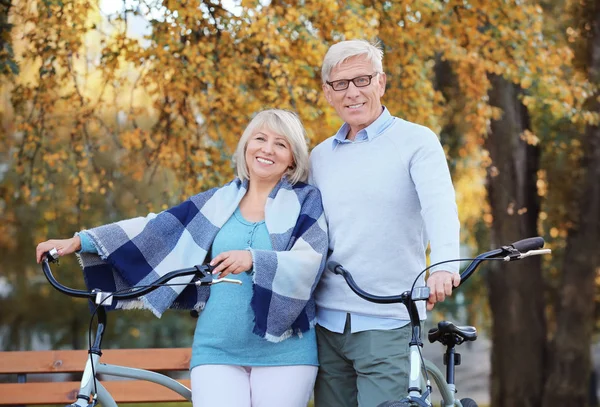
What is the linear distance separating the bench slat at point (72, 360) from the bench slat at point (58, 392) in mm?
87

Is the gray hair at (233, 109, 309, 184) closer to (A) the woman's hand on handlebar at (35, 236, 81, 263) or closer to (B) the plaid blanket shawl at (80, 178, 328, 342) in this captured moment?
(B) the plaid blanket shawl at (80, 178, 328, 342)

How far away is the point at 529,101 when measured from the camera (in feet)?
26.8

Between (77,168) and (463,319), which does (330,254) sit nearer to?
(77,168)

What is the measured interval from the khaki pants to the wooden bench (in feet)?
5.09

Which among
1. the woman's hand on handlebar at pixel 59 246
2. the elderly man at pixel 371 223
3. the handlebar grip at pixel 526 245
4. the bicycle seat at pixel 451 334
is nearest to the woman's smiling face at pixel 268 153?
the elderly man at pixel 371 223

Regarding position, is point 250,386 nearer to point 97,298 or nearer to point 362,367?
point 362,367

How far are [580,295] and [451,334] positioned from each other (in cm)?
740

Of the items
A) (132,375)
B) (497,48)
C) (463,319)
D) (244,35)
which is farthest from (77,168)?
(463,319)

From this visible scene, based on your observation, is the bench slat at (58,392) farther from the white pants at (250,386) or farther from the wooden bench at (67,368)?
the white pants at (250,386)

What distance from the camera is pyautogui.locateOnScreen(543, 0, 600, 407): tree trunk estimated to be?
32.8 feet

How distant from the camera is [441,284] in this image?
9.37 ft

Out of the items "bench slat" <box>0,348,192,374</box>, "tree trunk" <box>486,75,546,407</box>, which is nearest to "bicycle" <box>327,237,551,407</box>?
"bench slat" <box>0,348,192,374</box>

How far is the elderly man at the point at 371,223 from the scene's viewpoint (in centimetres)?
326

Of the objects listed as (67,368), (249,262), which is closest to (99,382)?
(249,262)
